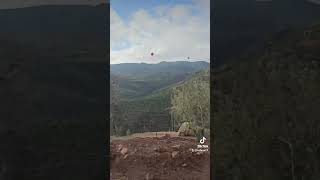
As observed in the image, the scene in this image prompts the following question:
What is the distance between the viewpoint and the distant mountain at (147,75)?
4.34 meters

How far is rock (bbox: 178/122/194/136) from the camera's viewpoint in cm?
430

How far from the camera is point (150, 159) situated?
170 inches

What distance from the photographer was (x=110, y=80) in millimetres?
4293

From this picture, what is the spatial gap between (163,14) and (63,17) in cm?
98

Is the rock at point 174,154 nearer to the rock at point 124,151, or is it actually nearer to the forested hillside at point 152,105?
the forested hillside at point 152,105

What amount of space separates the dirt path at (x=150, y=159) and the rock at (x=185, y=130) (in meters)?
0.06

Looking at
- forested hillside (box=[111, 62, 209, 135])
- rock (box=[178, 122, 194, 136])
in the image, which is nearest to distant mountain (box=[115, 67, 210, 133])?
forested hillside (box=[111, 62, 209, 135])
